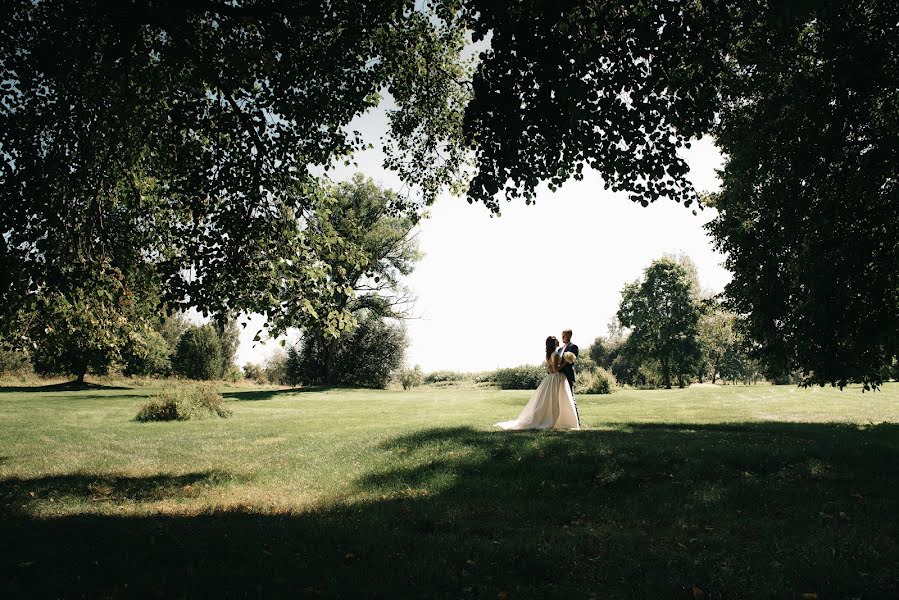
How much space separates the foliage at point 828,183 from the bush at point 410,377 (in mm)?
40628

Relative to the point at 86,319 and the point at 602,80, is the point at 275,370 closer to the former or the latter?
the point at 86,319

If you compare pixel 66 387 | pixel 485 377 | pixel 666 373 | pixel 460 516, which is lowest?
pixel 485 377

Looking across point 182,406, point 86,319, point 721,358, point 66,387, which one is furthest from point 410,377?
point 721,358

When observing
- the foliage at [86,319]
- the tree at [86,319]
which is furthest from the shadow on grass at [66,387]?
the foliage at [86,319]

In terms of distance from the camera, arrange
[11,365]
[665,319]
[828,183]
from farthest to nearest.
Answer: [665,319], [11,365], [828,183]

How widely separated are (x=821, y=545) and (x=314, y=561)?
588cm

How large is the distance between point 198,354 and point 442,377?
36.0m

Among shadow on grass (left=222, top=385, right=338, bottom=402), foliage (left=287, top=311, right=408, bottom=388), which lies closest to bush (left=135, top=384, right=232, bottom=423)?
shadow on grass (left=222, top=385, right=338, bottom=402)

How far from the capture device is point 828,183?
1313 cm

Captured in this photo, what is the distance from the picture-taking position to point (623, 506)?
7805 millimetres

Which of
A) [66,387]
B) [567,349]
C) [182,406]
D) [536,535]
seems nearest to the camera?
[536,535]

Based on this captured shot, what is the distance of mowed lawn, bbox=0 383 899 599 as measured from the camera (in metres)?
4.86

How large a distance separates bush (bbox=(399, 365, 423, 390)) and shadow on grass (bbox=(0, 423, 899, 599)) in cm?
4231

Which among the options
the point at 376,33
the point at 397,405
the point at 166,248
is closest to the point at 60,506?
the point at 166,248
